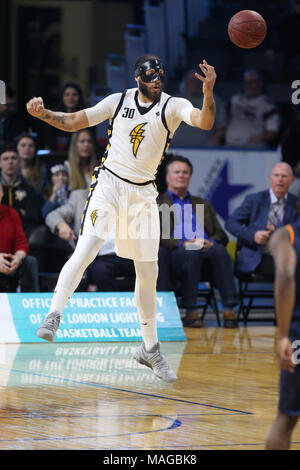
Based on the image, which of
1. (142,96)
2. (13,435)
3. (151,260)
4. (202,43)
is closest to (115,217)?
(151,260)

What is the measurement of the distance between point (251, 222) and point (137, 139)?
4281 millimetres

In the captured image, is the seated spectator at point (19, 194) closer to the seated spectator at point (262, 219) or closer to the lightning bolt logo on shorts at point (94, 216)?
the seated spectator at point (262, 219)

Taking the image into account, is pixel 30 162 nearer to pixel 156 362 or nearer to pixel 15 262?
pixel 15 262

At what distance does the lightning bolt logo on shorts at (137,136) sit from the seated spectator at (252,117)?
258 inches

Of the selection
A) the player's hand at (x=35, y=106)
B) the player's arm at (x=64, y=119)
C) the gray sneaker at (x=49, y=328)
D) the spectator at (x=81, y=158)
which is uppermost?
the player's hand at (x=35, y=106)

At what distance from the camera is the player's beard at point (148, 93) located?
262 inches

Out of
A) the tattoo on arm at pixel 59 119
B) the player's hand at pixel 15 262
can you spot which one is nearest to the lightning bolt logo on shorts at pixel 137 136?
the tattoo on arm at pixel 59 119

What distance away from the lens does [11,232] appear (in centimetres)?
963

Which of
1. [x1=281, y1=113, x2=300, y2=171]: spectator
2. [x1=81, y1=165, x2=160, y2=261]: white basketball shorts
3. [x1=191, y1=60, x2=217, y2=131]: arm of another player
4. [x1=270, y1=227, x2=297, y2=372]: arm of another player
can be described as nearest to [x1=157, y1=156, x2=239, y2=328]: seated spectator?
[x1=281, y1=113, x2=300, y2=171]: spectator

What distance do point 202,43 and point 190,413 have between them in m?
11.2

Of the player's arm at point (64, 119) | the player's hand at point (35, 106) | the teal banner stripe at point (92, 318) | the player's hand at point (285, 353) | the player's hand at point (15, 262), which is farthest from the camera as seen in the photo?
the player's hand at point (15, 262)

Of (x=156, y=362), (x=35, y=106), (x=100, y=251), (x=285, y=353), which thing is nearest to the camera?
(x=285, y=353)

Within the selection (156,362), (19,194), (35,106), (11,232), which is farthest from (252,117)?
(35,106)

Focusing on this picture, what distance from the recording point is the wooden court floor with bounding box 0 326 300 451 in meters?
4.81
